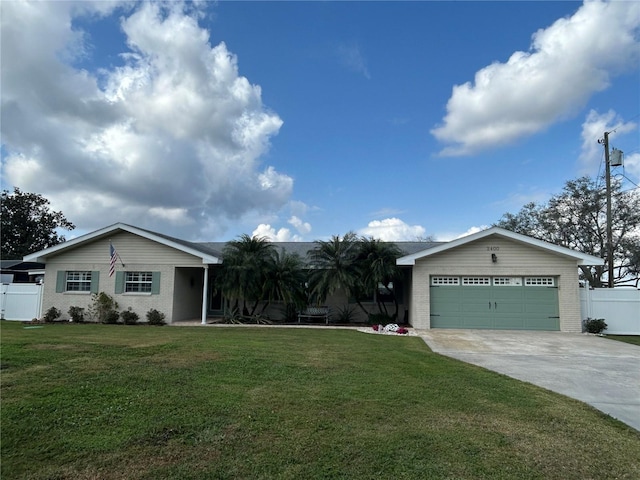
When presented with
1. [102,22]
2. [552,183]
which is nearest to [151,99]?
[102,22]

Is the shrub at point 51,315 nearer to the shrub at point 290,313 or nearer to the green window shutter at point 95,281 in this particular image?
the green window shutter at point 95,281

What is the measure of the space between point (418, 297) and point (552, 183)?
15.3 m

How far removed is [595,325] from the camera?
14156 millimetres

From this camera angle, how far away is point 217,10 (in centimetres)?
1126

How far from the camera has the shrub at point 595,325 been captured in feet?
46.4

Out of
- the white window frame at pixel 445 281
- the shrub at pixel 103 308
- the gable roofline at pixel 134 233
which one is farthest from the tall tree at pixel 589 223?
the shrub at pixel 103 308

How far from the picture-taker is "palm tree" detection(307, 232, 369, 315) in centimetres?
1585

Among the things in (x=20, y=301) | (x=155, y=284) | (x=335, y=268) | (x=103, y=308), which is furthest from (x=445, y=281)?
(x=20, y=301)

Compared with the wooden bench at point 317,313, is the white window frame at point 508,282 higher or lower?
higher

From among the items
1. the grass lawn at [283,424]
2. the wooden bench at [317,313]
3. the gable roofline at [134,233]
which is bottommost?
the grass lawn at [283,424]

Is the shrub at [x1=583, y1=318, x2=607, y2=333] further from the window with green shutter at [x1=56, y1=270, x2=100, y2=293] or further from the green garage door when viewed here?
the window with green shutter at [x1=56, y1=270, x2=100, y2=293]

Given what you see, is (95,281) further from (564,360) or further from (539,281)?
(539,281)

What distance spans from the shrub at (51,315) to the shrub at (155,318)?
13.4 feet

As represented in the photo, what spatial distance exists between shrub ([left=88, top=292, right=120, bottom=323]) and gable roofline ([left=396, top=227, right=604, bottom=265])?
11928 mm
